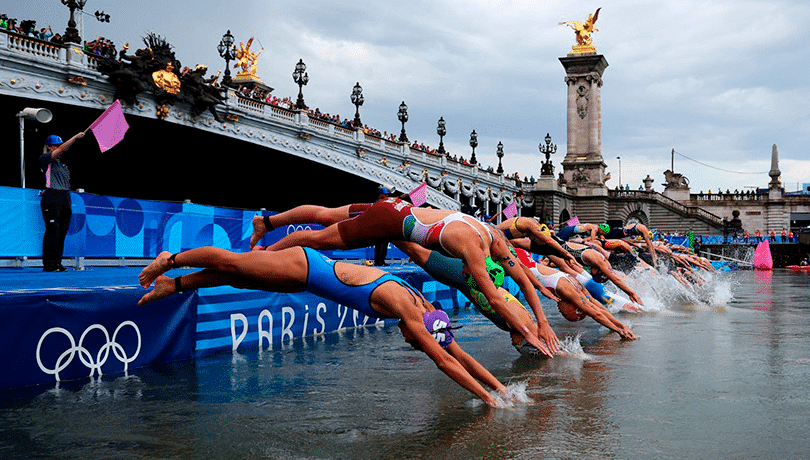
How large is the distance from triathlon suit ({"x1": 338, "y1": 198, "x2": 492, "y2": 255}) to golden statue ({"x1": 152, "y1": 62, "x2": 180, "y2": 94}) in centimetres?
3150

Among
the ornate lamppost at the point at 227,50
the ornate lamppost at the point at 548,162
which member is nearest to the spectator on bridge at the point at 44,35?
the ornate lamppost at the point at 227,50

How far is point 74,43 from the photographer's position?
32844mm

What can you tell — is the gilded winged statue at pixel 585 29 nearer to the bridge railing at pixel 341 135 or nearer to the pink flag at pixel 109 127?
the bridge railing at pixel 341 135

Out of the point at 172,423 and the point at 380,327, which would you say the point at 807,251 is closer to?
the point at 380,327

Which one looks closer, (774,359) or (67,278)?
(774,359)

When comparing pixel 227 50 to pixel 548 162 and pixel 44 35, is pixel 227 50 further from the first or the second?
pixel 548 162

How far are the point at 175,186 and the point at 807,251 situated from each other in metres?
49.2

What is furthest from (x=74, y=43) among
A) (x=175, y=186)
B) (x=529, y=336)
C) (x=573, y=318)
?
(x=529, y=336)

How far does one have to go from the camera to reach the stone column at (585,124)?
87.5 metres

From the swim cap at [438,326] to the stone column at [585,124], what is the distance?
274 ft

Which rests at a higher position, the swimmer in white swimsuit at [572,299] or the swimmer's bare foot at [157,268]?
the swimmer's bare foot at [157,268]

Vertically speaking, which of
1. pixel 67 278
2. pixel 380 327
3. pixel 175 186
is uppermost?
pixel 175 186

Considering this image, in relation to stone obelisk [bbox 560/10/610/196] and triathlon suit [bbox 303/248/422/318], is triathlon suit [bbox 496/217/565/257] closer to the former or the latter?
triathlon suit [bbox 303/248/422/318]

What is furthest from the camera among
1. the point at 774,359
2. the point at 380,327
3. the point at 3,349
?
the point at 380,327
